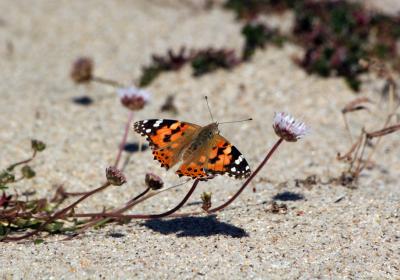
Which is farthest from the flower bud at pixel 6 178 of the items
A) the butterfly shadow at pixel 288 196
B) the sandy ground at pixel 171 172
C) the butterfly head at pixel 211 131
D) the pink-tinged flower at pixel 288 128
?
the butterfly shadow at pixel 288 196

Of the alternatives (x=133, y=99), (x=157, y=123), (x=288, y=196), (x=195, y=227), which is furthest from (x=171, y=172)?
(x=157, y=123)

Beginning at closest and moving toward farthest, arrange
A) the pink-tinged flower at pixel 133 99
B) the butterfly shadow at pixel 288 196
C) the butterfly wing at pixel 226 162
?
the butterfly wing at pixel 226 162 < the butterfly shadow at pixel 288 196 < the pink-tinged flower at pixel 133 99

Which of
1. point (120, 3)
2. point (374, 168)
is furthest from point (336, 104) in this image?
point (120, 3)

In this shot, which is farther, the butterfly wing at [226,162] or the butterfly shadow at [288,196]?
the butterfly shadow at [288,196]

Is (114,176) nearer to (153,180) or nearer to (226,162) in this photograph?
(153,180)

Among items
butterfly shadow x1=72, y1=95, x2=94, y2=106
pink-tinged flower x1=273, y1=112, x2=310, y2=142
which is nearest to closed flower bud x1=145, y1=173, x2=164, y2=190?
pink-tinged flower x1=273, y1=112, x2=310, y2=142

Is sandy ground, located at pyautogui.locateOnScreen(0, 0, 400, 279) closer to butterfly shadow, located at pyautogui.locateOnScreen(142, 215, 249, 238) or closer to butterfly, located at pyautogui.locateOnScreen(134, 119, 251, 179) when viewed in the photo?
butterfly shadow, located at pyautogui.locateOnScreen(142, 215, 249, 238)

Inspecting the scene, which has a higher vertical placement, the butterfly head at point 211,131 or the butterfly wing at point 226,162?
the butterfly head at point 211,131

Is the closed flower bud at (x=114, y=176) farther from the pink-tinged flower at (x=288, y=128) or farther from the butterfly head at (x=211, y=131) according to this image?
the pink-tinged flower at (x=288, y=128)
